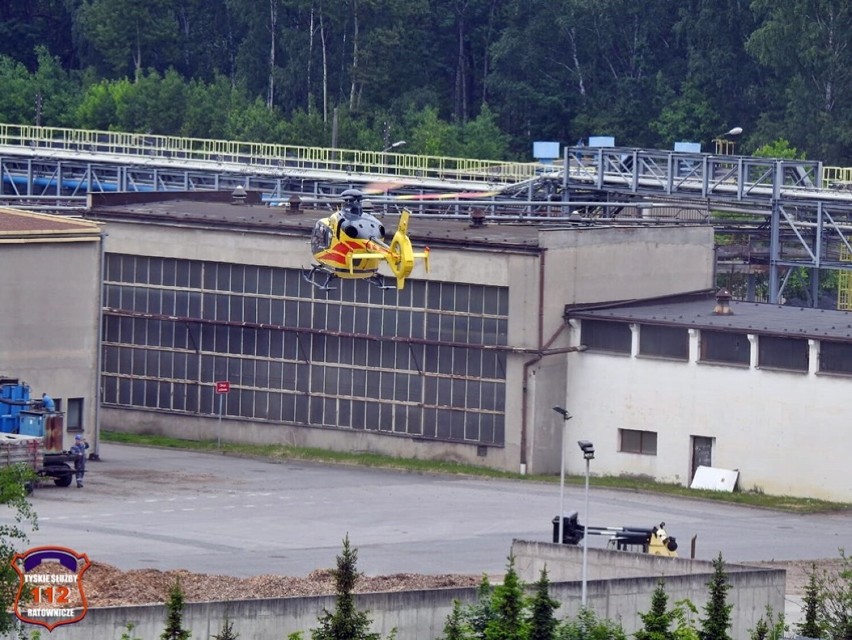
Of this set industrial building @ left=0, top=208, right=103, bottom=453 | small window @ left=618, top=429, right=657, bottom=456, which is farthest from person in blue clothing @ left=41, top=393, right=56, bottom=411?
small window @ left=618, top=429, right=657, bottom=456

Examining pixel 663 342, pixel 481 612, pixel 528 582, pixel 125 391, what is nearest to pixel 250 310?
pixel 125 391

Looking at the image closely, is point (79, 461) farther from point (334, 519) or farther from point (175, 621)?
point (175, 621)

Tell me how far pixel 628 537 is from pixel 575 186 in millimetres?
44317

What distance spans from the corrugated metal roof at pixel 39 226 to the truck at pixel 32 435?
422cm

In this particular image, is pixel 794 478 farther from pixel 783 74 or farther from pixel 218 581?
pixel 783 74

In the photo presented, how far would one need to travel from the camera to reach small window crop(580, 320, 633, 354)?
61688 millimetres

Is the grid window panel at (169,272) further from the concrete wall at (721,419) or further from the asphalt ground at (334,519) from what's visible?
the concrete wall at (721,419)

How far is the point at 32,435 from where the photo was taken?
2231 inches

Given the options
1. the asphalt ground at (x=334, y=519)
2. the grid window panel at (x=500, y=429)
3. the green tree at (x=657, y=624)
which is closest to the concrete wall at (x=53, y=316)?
the asphalt ground at (x=334, y=519)

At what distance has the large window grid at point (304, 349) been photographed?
6269 centimetres

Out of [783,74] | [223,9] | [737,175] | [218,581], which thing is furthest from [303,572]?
[223,9]

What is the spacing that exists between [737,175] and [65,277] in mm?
29975

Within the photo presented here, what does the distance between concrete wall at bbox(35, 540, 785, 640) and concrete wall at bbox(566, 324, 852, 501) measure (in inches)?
695

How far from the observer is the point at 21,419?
2237 inches
